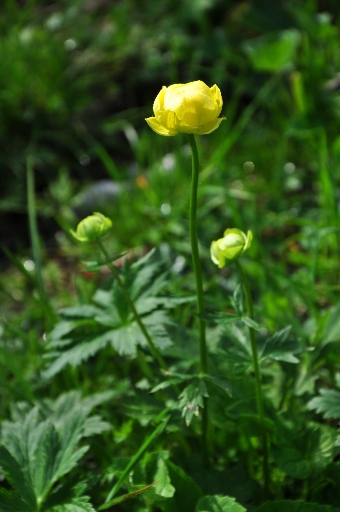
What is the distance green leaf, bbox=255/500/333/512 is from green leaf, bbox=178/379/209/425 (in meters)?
0.17

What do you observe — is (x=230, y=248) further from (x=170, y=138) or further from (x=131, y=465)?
(x=170, y=138)

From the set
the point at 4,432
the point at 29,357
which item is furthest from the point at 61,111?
the point at 4,432

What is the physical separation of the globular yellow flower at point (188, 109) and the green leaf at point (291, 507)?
526 mm

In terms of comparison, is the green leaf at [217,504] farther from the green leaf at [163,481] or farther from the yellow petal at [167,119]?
the yellow petal at [167,119]

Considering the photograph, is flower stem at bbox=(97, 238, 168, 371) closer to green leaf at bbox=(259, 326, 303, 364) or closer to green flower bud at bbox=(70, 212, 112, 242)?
green flower bud at bbox=(70, 212, 112, 242)

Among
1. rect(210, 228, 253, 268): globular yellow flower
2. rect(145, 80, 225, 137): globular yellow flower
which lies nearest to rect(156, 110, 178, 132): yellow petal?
rect(145, 80, 225, 137): globular yellow flower

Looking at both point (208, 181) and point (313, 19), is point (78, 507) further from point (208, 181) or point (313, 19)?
point (313, 19)

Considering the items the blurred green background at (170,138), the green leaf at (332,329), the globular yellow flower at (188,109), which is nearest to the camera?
the globular yellow flower at (188,109)

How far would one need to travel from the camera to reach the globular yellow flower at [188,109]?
0.73 metres

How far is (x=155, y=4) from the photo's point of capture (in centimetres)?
289

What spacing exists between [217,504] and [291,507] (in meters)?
0.11

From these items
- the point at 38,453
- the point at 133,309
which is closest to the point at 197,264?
the point at 133,309

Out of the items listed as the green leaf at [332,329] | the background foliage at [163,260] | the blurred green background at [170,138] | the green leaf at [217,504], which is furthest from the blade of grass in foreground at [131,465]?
the blurred green background at [170,138]

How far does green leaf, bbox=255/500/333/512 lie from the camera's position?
2.79 feet
